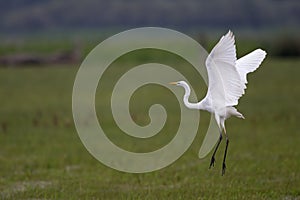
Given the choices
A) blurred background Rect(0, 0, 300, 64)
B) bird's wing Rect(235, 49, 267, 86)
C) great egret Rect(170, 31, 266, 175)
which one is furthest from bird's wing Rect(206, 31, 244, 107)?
blurred background Rect(0, 0, 300, 64)

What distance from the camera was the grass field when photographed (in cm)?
1064

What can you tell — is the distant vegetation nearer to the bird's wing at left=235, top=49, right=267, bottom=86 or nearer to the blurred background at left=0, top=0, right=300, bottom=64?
the blurred background at left=0, top=0, right=300, bottom=64

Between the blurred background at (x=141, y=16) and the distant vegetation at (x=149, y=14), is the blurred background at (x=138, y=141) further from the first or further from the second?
the distant vegetation at (x=149, y=14)

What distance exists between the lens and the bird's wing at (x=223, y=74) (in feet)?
32.0

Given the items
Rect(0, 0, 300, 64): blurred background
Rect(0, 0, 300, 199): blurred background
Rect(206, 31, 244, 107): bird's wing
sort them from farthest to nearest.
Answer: Rect(0, 0, 300, 64): blurred background, Rect(0, 0, 300, 199): blurred background, Rect(206, 31, 244, 107): bird's wing

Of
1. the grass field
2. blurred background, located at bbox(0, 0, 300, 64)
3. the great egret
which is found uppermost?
blurred background, located at bbox(0, 0, 300, 64)

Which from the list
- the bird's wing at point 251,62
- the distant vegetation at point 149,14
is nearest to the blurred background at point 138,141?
the bird's wing at point 251,62

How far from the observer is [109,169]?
12.8 metres

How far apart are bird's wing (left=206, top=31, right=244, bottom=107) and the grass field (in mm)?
1329

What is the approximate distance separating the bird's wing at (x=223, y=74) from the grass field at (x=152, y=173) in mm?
1329

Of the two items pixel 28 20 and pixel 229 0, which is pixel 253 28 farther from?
pixel 28 20

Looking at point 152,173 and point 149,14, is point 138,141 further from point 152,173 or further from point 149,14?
point 149,14

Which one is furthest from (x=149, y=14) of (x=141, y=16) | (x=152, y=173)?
(x=152, y=173)

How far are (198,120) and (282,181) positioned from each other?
25.4 ft
